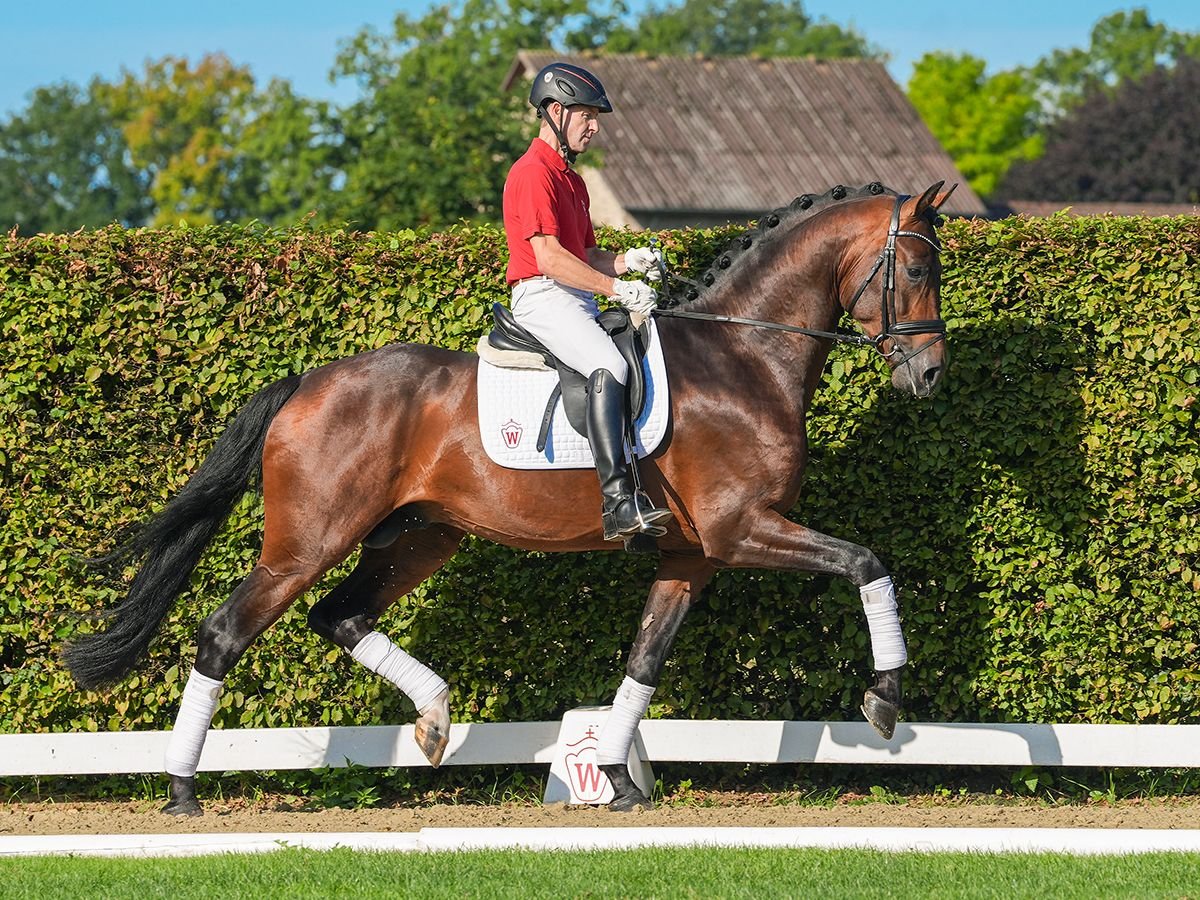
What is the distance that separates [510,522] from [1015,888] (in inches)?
107

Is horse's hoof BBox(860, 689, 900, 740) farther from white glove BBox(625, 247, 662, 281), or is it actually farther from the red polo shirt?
the red polo shirt

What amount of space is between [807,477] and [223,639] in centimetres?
304

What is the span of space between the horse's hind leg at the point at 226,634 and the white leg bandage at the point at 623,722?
1526mm

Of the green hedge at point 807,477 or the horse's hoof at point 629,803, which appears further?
the green hedge at point 807,477

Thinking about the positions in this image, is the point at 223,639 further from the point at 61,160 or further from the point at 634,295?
the point at 61,160

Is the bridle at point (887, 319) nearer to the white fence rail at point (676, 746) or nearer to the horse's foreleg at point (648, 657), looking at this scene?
the horse's foreleg at point (648, 657)

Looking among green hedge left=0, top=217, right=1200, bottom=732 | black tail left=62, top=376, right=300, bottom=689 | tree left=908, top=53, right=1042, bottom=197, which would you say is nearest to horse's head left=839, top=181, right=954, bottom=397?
green hedge left=0, top=217, right=1200, bottom=732

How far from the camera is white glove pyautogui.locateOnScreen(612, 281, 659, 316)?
657cm

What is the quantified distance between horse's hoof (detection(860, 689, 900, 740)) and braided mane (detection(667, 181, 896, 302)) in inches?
79.6

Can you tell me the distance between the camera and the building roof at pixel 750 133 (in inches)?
1458

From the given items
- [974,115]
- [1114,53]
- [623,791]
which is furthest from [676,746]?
[1114,53]

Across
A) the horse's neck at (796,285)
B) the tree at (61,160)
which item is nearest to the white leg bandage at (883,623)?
the horse's neck at (796,285)

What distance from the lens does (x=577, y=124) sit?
22.4ft

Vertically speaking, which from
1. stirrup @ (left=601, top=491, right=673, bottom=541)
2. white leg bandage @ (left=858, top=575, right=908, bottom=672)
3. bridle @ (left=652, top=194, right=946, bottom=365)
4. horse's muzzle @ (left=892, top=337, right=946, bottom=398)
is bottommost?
white leg bandage @ (left=858, top=575, right=908, bottom=672)
